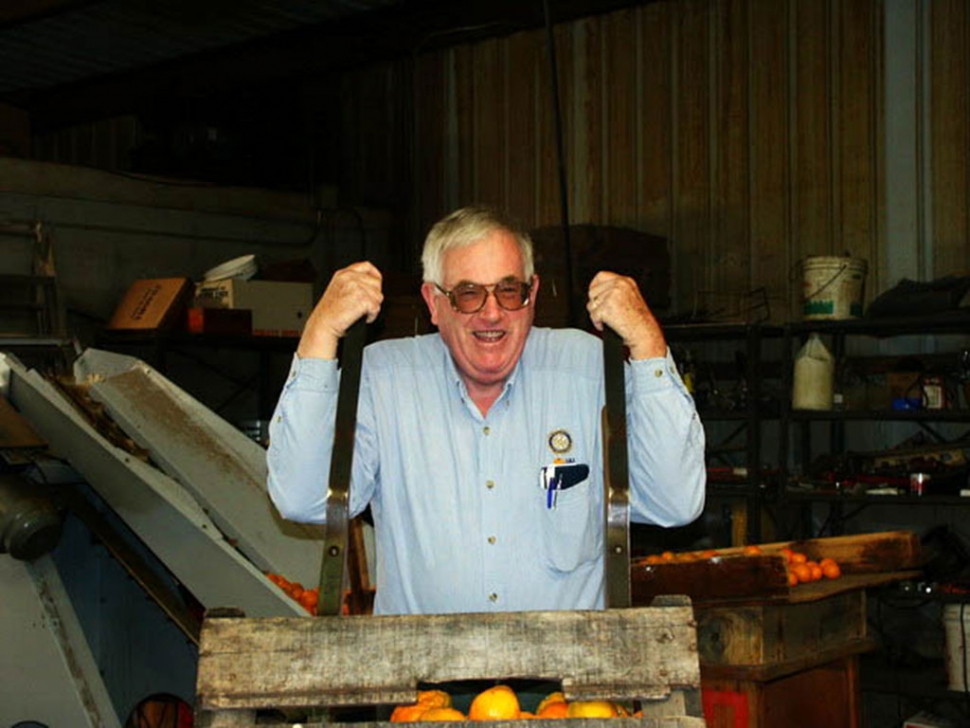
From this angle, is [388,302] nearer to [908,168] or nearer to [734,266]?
[734,266]

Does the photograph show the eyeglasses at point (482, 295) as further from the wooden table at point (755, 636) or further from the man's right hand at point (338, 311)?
the wooden table at point (755, 636)

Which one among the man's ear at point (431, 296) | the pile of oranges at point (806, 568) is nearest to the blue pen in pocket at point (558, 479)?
the man's ear at point (431, 296)

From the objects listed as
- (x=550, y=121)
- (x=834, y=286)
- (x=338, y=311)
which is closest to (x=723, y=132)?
(x=550, y=121)

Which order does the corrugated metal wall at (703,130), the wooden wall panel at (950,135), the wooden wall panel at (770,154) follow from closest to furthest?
the wooden wall panel at (950,135)
the corrugated metal wall at (703,130)
the wooden wall panel at (770,154)

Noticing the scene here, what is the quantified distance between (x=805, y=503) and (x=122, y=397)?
139 inches

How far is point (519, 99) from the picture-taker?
822 centimetres

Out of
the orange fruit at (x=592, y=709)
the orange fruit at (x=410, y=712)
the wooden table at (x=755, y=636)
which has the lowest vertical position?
the wooden table at (x=755, y=636)

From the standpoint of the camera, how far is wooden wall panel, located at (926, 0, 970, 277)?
6.25 meters

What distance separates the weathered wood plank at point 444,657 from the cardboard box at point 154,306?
5.27 m

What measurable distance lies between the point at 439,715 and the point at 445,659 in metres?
0.12

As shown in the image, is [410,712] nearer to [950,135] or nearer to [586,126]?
[950,135]

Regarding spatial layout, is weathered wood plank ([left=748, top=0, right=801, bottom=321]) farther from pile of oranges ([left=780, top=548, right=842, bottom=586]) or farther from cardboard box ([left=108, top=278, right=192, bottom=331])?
cardboard box ([left=108, top=278, right=192, bottom=331])

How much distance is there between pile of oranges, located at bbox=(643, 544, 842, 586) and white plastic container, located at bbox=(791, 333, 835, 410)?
5.37ft

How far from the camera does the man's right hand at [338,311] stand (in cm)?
227
